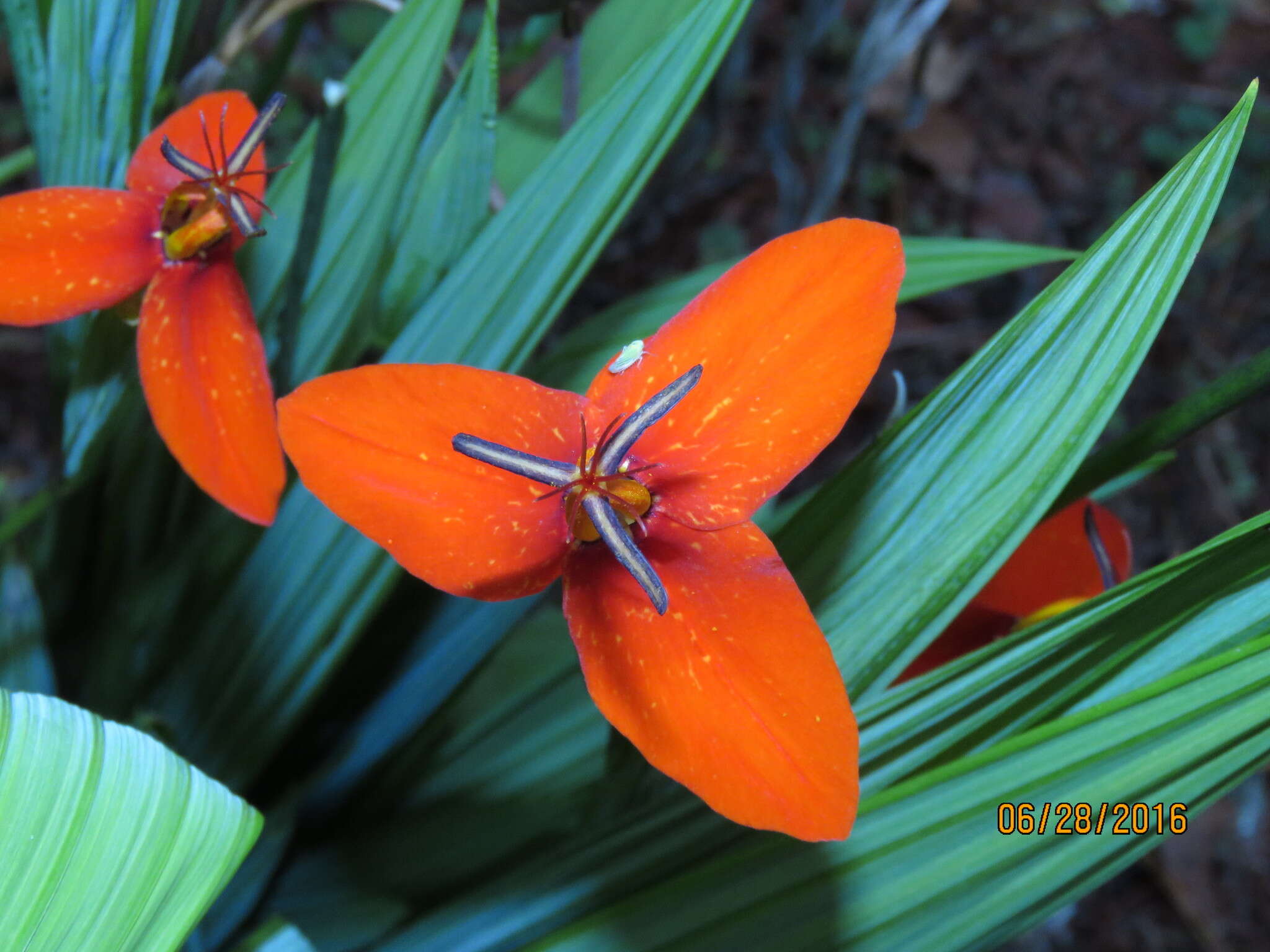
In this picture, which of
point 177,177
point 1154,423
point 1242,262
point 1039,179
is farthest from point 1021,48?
point 177,177

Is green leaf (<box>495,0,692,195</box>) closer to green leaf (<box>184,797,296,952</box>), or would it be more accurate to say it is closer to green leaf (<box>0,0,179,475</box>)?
green leaf (<box>0,0,179,475</box>)

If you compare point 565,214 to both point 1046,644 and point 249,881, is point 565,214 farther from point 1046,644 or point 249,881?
point 249,881

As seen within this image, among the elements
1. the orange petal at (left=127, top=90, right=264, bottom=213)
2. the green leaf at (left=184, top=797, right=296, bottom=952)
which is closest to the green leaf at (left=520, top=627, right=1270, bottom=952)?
the green leaf at (left=184, top=797, right=296, bottom=952)

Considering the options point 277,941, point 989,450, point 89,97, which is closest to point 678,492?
point 989,450

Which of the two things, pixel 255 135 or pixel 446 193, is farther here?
pixel 446 193

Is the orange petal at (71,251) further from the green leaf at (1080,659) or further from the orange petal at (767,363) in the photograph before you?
the green leaf at (1080,659)

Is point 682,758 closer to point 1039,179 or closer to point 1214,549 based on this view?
point 1214,549

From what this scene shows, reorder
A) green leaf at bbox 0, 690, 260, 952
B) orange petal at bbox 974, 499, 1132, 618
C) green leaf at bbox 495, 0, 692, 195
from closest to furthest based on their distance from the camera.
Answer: green leaf at bbox 0, 690, 260, 952 < orange petal at bbox 974, 499, 1132, 618 < green leaf at bbox 495, 0, 692, 195
